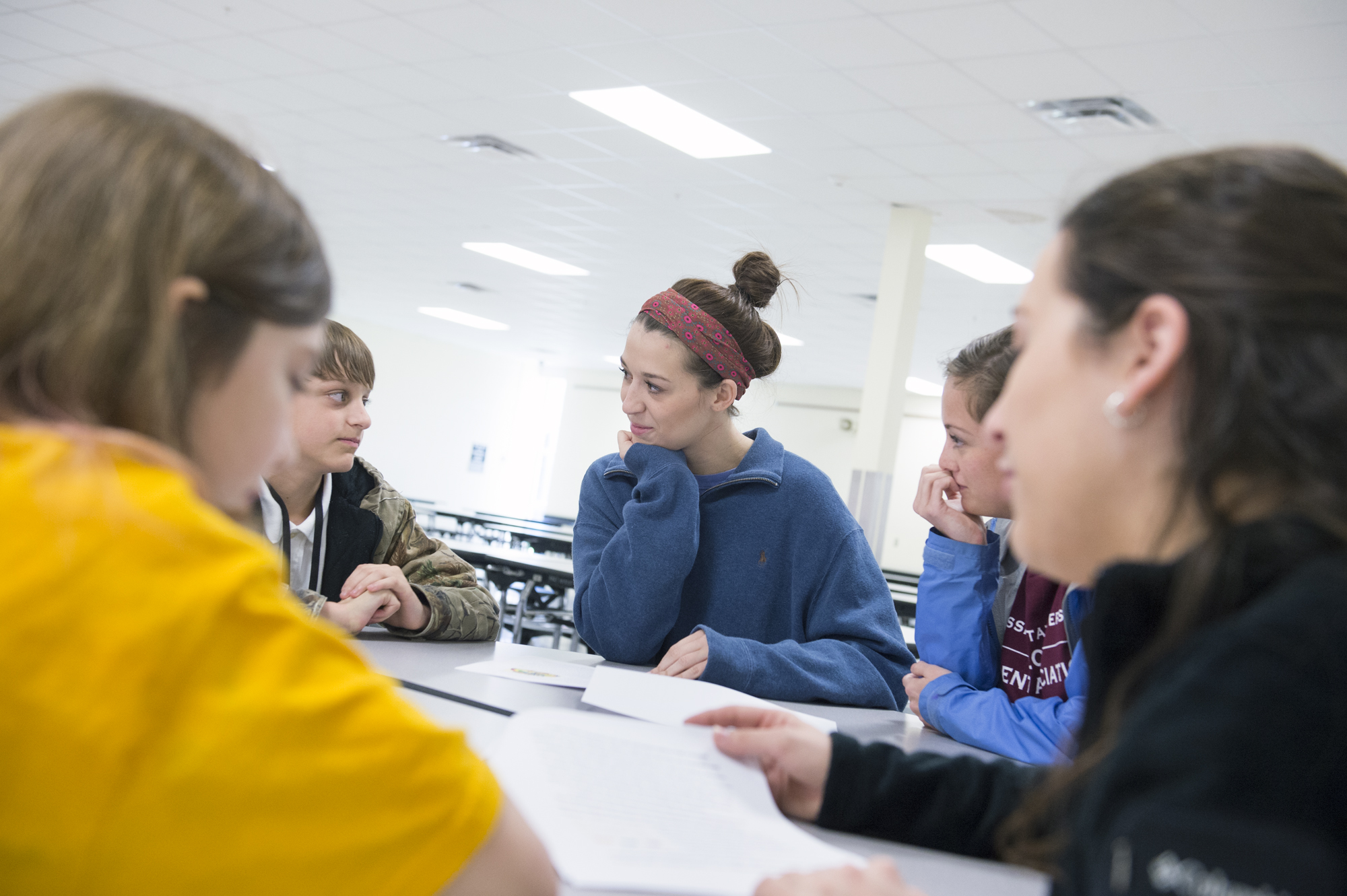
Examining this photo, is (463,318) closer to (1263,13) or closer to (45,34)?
(45,34)

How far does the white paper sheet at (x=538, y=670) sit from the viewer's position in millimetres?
1466

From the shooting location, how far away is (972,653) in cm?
169

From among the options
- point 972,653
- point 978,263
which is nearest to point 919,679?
point 972,653

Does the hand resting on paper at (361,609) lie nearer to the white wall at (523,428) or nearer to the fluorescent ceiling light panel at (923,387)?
the white wall at (523,428)

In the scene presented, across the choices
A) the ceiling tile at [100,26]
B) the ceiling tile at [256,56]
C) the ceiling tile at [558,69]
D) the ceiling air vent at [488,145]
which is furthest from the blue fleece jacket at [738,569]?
the ceiling tile at [100,26]

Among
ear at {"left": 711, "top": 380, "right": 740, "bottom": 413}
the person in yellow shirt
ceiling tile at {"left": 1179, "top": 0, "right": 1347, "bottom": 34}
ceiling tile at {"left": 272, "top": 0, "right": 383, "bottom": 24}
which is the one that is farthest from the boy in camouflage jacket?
ceiling tile at {"left": 272, "top": 0, "right": 383, "bottom": 24}

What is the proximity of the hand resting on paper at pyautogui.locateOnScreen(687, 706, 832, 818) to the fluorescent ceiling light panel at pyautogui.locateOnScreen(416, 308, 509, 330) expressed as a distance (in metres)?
13.3

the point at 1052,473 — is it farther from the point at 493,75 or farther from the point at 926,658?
the point at 493,75

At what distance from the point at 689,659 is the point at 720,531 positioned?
0.42 metres

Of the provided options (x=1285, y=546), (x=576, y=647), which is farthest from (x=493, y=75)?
(x=1285, y=546)

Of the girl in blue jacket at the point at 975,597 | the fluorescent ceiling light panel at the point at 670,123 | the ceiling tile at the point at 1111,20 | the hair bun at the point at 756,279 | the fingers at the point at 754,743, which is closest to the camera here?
the fingers at the point at 754,743

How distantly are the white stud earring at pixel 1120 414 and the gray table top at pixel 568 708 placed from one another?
36 cm

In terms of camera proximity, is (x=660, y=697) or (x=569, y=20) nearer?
(x=660, y=697)

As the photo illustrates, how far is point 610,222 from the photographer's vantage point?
8016mm
